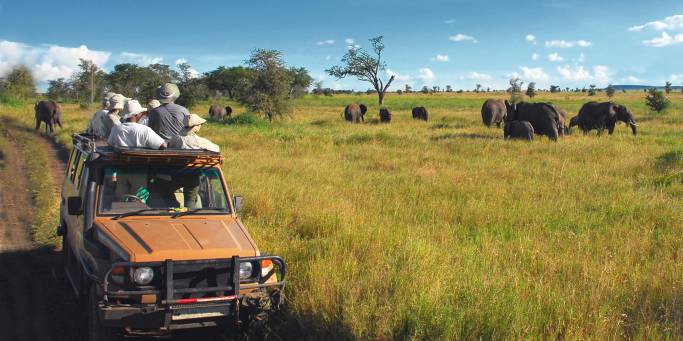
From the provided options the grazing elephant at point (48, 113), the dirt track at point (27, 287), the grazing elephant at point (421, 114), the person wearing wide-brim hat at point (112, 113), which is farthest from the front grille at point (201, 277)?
the grazing elephant at point (421, 114)

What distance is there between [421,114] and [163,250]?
3286cm

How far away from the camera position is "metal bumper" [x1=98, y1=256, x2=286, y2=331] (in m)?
4.10

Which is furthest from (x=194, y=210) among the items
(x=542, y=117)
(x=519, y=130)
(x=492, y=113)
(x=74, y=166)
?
(x=492, y=113)

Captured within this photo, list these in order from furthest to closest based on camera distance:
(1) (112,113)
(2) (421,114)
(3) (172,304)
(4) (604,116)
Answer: (2) (421,114), (4) (604,116), (1) (112,113), (3) (172,304)

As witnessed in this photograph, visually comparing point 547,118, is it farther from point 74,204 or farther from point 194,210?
point 74,204

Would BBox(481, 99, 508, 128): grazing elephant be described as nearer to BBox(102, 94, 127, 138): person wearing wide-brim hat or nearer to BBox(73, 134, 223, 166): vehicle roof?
BBox(102, 94, 127, 138): person wearing wide-brim hat

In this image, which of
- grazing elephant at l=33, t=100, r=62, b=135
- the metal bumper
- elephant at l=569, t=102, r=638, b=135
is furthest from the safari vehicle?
elephant at l=569, t=102, r=638, b=135

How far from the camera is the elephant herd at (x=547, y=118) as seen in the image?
21906 millimetres

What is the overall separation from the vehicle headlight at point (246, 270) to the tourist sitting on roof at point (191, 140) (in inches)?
60.5

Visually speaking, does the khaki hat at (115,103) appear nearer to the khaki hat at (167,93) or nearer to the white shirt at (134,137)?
the khaki hat at (167,93)

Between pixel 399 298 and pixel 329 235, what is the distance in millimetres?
2609

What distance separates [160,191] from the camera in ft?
17.6

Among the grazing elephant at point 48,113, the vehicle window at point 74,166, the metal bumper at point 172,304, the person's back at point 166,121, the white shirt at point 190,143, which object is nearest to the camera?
the metal bumper at point 172,304

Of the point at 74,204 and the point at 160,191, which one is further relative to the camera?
the point at 160,191
